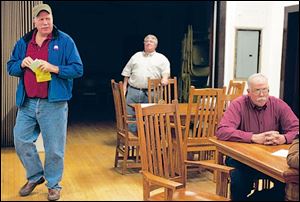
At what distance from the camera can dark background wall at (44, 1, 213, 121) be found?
8.67 metres

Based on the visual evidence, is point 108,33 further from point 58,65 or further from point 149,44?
point 58,65

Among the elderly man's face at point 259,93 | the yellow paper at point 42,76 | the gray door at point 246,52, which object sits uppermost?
the gray door at point 246,52

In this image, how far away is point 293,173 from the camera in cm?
191

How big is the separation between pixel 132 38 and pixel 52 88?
20.6 ft

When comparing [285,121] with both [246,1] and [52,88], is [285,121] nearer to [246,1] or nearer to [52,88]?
[52,88]

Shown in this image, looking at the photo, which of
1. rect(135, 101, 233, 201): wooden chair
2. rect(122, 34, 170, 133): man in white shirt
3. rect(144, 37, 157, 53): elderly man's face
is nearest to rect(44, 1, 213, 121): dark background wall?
rect(122, 34, 170, 133): man in white shirt

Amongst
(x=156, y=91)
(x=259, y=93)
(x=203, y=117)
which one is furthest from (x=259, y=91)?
(x=156, y=91)

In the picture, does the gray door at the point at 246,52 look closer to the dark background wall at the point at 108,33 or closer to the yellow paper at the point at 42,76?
the dark background wall at the point at 108,33

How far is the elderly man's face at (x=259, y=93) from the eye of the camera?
268 cm

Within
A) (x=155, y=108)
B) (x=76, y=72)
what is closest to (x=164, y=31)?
(x=76, y=72)

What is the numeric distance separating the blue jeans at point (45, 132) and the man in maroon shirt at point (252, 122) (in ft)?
3.92

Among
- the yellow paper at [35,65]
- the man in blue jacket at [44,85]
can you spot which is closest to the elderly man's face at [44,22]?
the man in blue jacket at [44,85]

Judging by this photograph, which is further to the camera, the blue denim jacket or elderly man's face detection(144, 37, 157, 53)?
elderly man's face detection(144, 37, 157, 53)

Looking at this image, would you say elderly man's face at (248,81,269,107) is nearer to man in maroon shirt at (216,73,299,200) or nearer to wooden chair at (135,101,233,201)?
man in maroon shirt at (216,73,299,200)
